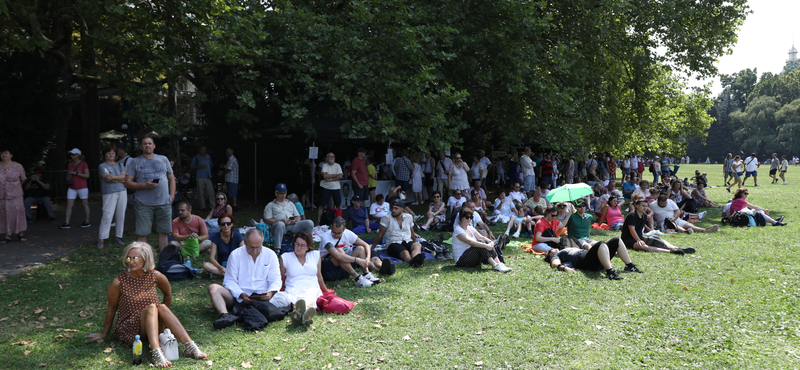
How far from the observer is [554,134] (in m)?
15.8

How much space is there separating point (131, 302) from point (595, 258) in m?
6.31

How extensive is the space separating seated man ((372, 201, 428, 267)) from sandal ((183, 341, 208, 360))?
15.4 ft

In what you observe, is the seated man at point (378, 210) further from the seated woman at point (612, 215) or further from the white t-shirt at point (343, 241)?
the seated woman at point (612, 215)

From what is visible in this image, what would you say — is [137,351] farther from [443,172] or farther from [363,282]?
[443,172]

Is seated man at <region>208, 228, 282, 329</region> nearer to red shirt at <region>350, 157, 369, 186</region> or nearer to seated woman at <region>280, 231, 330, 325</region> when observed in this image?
seated woman at <region>280, 231, 330, 325</region>

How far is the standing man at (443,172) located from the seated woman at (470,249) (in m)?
7.56

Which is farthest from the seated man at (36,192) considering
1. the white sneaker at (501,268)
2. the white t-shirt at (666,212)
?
the white t-shirt at (666,212)

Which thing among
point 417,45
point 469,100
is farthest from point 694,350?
point 469,100

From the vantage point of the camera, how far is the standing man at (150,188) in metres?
8.06

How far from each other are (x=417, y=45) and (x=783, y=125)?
92.9 m

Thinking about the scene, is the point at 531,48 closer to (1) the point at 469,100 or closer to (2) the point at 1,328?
(1) the point at 469,100

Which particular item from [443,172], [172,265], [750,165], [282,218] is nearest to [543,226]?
[282,218]

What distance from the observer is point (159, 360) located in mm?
4688

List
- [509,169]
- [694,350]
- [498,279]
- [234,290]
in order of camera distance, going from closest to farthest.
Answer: [694,350], [234,290], [498,279], [509,169]
